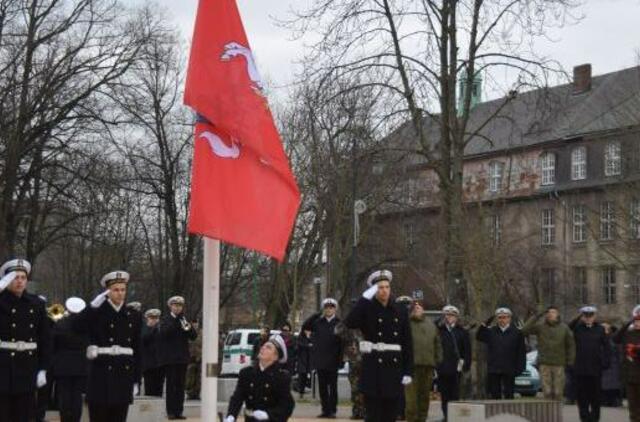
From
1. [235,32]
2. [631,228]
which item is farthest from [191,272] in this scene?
[235,32]

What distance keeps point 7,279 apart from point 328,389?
9.16 m

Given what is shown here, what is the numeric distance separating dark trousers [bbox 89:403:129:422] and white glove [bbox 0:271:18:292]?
1.49 m

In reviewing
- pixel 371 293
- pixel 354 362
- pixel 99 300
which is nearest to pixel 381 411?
pixel 371 293

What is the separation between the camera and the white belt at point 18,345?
1202 centimetres

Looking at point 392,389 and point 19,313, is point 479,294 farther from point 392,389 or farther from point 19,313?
point 19,313

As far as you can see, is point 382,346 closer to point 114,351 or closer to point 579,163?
point 114,351

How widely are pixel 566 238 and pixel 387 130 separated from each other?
45.8m

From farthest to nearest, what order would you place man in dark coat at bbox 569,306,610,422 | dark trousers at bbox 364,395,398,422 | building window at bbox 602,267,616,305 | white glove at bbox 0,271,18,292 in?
building window at bbox 602,267,616,305, man in dark coat at bbox 569,306,610,422, dark trousers at bbox 364,395,398,422, white glove at bbox 0,271,18,292

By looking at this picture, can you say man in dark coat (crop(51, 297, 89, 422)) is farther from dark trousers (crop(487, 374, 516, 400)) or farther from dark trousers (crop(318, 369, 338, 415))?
dark trousers (crop(487, 374, 516, 400))

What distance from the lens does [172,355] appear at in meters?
18.9

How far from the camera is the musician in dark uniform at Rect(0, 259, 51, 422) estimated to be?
1198 centimetres

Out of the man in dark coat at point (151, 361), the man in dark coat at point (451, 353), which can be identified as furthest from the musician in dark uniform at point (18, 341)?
the man in dark coat at point (451, 353)

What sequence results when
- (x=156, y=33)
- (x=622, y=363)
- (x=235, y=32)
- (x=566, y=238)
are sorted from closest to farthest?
1. (x=235, y=32)
2. (x=622, y=363)
3. (x=156, y=33)
4. (x=566, y=238)

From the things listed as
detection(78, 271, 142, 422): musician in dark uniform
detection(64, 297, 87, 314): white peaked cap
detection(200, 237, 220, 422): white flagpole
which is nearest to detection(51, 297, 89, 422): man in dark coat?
detection(64, 297, 87, 314): white peaked cap
